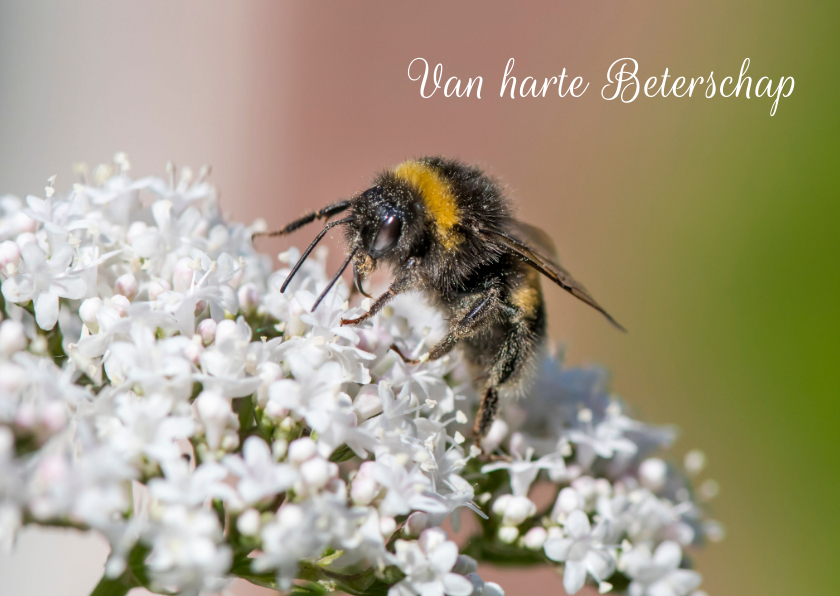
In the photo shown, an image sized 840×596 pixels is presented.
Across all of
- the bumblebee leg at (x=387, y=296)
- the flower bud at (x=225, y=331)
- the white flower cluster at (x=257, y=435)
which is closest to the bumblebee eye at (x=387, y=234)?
the bumblebee leg at (x=387, y=296)

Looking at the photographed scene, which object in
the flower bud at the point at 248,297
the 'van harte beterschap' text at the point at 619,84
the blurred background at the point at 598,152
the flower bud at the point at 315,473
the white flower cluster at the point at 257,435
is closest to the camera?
the white flower cluster at the point at 257,435

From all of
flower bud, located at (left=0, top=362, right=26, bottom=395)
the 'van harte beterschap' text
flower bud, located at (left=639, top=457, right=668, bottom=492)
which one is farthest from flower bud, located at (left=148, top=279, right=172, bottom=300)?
the 'van harte beterschap' text

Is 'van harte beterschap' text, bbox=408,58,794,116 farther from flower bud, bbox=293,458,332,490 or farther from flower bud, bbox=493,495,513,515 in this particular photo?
flower bud, bbox=293,458,332,490

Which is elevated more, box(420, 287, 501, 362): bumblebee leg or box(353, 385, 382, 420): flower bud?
box(420, 287, 501, 362): bumblebee leg

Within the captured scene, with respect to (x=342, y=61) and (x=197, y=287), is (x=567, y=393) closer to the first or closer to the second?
(x=197, y=287)

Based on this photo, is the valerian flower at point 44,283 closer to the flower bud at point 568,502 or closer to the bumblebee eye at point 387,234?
the bumblebee eye at point 387,234

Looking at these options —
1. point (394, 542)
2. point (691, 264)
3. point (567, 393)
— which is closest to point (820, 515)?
point (691, 264)
